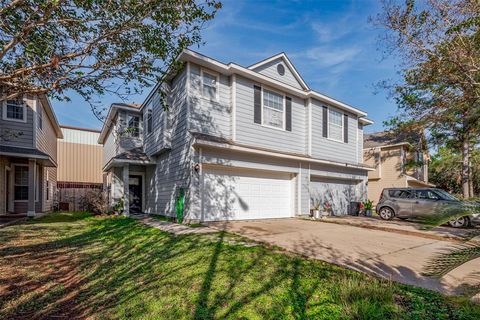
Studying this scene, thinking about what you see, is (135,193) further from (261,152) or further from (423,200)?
(423,200)

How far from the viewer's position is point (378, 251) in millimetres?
6066

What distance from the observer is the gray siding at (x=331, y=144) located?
1331 cm

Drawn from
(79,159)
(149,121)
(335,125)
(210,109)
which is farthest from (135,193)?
(335,125)

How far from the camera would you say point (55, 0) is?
12.9 ft

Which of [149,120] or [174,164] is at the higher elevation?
[149,120]

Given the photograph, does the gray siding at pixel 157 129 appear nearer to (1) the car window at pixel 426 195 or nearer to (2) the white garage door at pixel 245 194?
(2) the white garage door at pixel 245 194

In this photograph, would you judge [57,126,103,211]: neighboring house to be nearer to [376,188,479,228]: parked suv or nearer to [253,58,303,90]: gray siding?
[253,58,303,90]: gray siding

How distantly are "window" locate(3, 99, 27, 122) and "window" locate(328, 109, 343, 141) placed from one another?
14398 mm

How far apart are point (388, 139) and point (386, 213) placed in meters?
11.0

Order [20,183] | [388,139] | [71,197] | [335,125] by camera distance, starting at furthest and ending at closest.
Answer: [388,139] → [71,197] → [335,125] → [20,183]

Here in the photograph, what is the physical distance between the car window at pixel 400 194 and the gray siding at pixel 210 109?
8666mm

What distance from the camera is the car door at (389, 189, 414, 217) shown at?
40.0 feet

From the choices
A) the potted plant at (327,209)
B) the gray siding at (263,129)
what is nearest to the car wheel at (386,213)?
the potted plant at (327,209)

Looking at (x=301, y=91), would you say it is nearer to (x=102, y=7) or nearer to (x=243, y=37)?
(x=243, y=37)
